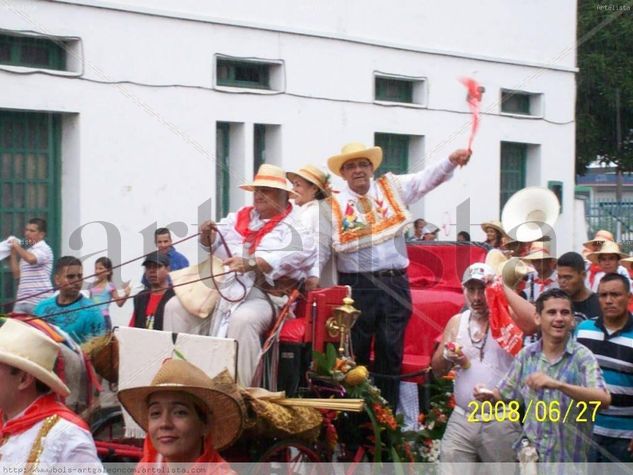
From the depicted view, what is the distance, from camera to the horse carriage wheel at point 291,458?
6.48 meters

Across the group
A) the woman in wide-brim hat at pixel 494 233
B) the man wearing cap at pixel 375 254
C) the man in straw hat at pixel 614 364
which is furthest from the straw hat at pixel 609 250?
the man in straw hat at pixel 614 364

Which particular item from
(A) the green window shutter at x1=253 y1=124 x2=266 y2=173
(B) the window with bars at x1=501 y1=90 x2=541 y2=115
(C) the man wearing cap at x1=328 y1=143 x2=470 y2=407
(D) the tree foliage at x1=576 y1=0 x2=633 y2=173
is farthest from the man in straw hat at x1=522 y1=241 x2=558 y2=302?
(D) the tree foliage at x1=576 y1=0 x2=633 y2=173

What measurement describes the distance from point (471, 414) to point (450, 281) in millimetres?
3156

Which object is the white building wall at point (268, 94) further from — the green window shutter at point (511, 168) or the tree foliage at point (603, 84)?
the tree foliage at point (603, 84)

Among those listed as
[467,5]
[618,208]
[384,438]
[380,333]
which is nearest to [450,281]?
[380,333]

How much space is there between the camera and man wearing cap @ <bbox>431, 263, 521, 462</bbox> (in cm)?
682

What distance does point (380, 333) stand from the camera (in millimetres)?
8219

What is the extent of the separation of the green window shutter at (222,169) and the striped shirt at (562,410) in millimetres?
8158

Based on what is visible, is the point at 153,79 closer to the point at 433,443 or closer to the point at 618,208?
the point at 433,443

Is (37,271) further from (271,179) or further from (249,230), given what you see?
(271,179)

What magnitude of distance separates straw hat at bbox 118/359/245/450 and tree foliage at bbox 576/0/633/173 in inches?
759

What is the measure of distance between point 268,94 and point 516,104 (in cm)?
532

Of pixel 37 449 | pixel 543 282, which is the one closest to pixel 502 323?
pixel 543 282

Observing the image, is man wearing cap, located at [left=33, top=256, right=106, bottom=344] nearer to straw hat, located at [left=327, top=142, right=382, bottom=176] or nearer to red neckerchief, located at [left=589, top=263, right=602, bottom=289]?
straw hat, located at [left=327, top=142, right=382, bottom=176]
